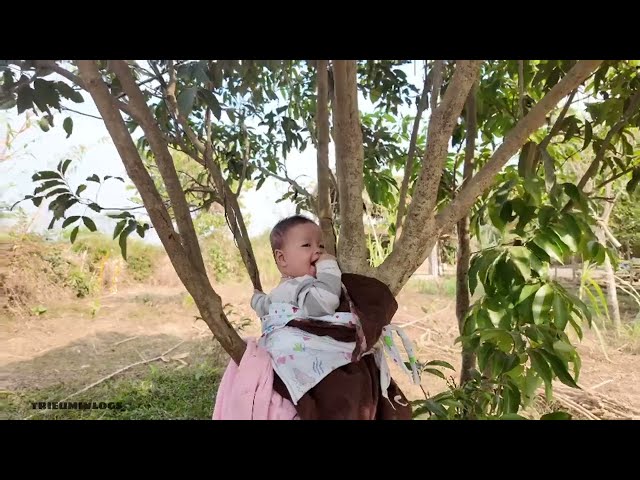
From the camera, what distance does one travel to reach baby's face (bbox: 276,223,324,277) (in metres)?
0.85

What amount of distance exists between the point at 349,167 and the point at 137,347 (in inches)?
57.4

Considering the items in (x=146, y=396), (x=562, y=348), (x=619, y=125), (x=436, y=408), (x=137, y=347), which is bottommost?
(x=146, y=396)

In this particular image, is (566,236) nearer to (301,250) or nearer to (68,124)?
(301,250)

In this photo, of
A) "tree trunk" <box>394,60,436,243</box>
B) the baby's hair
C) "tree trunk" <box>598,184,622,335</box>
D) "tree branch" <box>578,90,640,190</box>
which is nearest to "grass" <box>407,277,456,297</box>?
"tree trunk" <box>598,184,622,335</box>

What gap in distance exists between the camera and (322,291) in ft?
2.58

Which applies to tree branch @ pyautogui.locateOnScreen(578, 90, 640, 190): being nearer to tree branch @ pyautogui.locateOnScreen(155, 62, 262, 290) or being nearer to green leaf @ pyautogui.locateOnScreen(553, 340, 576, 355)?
green leaf @ pyautogui.locateOnScreen(553, 340, 576, 355)

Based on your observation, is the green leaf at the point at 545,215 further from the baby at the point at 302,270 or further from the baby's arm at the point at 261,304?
the baby's arm at the point at 261,304

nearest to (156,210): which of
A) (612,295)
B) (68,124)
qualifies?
(68,124)

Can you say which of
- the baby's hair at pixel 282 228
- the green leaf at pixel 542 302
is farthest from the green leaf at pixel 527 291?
the baby's hair at pixel 282 228

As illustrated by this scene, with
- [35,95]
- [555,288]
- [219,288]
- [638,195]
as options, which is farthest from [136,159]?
[638,195]

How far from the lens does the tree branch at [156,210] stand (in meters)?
0.73

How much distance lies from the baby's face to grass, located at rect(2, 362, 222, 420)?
3.80 ft

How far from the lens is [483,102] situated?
1.39m
